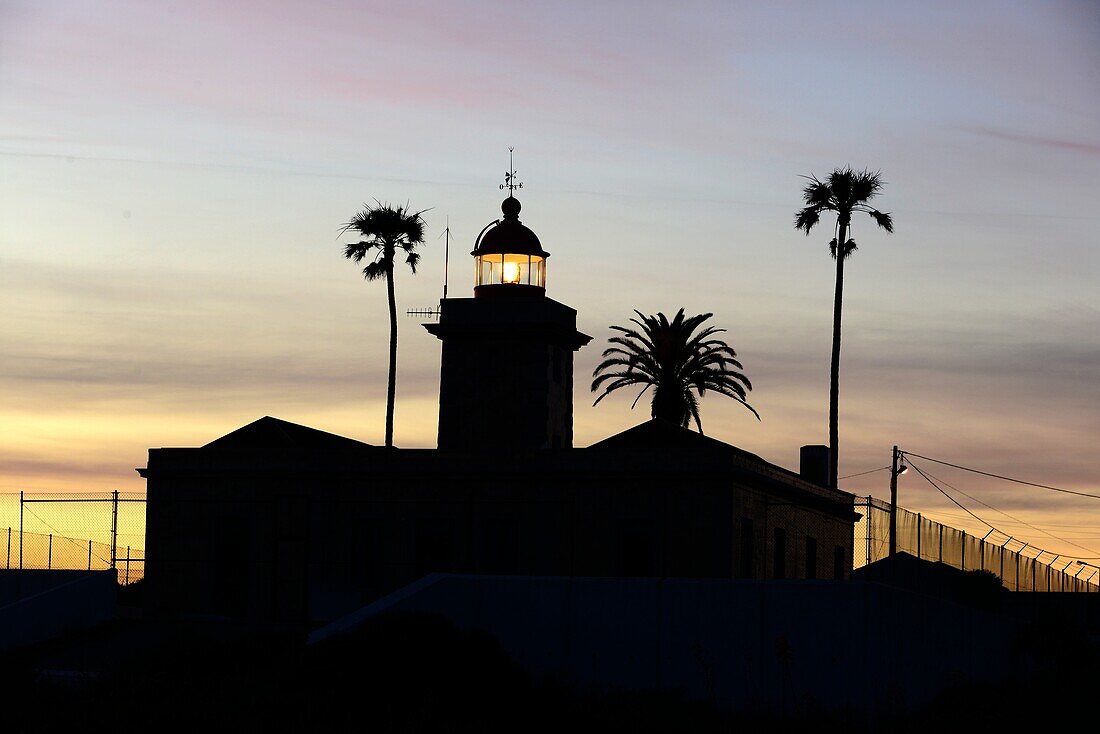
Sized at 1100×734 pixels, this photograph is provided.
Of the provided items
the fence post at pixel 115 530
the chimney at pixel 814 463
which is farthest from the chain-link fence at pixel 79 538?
the chimney at pixel 814 463

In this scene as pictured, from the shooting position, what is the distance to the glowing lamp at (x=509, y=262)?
1590 inches

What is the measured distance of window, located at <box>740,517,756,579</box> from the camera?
3650cm

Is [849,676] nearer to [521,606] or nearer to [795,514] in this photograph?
[521,606]

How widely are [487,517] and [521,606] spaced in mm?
9061

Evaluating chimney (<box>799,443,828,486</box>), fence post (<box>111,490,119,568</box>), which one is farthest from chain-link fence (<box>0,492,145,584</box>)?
chimney (<box>799,443,828,486</box>)

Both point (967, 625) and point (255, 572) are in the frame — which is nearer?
point (967, 625)

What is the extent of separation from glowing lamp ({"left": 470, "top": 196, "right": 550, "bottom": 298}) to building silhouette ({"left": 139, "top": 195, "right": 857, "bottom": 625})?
0.04 metres

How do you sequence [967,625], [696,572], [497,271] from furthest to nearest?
1. [497,271]
2. [696,572]
3. [967,625]

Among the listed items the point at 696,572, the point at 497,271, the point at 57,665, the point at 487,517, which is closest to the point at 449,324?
the point at 497,271

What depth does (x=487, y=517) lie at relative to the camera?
121 ft

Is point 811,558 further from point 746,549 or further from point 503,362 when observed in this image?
point 503,362

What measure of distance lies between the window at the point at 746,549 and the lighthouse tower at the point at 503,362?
556 cm

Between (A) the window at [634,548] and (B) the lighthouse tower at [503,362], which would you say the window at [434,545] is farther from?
(A) the window at [634,548]

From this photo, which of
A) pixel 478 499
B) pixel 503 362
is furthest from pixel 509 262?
pixel 478 499
